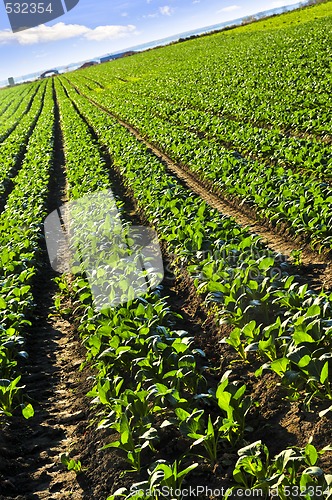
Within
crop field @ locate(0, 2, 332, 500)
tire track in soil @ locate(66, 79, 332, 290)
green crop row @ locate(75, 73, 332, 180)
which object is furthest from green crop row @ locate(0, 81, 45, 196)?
tire track in soil @ locate(66, 79, 332, 290)

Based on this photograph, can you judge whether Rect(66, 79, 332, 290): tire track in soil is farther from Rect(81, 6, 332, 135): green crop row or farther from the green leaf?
the green leaf

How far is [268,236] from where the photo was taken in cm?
958

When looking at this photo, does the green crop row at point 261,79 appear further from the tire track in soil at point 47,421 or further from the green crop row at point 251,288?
the tire track in soil at point 47,421

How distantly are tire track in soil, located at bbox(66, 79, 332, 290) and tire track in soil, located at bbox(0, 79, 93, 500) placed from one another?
3.47m

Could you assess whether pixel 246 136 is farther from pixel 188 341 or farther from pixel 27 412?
pixel 27 412

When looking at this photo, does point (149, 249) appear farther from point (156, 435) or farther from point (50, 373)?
point (156, 435)

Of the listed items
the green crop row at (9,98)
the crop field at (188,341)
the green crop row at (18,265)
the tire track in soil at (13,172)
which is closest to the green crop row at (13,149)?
the tire track in soil at (13,172)

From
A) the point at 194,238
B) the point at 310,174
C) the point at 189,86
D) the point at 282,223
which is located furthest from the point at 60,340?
the point at 189,86

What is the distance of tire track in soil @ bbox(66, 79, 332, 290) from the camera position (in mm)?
7469

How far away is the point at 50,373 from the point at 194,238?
9.94 ft

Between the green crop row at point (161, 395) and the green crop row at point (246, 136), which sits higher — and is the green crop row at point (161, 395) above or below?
below

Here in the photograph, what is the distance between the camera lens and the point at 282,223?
9.51 metres

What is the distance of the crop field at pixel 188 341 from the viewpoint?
14.0ft

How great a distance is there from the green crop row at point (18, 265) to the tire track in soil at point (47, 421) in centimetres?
22
